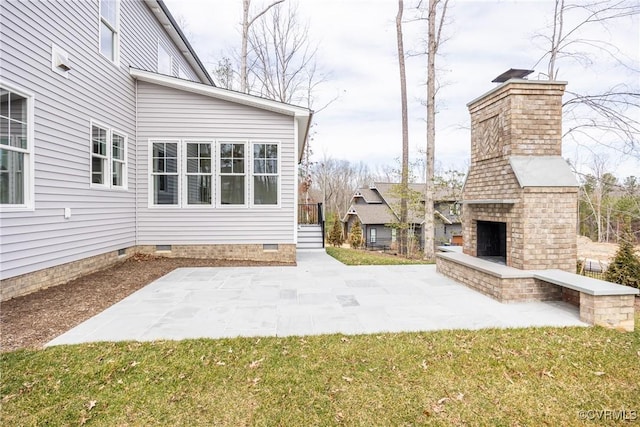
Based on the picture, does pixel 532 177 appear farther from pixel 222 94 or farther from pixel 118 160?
pixel 118 160

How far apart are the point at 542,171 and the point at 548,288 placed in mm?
1694

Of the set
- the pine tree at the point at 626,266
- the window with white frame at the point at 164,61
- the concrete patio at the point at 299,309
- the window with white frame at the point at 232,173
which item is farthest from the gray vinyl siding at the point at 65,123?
the pine tree at the point at 626,266

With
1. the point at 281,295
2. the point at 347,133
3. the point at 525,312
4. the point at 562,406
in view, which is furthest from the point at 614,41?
the point at 347,133

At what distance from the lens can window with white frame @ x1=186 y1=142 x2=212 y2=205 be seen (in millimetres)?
7910

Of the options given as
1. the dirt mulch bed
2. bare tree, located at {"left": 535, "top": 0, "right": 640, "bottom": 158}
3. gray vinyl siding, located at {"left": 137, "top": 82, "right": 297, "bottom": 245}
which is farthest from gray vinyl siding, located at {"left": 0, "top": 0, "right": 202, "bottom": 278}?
bare tree, located at {"left": 535, "top": 0, "right": 640, "bottom": 158}

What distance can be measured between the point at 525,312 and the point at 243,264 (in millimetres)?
5657

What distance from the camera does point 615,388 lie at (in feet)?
8.38

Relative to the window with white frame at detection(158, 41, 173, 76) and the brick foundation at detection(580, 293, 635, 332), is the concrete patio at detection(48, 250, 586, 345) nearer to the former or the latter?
the brick foundation at detection(580, 293, 635, 332)

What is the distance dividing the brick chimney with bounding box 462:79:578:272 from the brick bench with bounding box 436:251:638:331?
261 millimetres

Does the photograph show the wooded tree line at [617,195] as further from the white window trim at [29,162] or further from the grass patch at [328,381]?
the white window trim at [29,162]

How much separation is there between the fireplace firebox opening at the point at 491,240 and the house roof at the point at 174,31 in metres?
9.57

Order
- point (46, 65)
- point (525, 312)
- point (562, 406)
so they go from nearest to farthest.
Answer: point (562, 406)
point (525, 312)
point (46, 65)

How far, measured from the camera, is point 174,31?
9.88 metres

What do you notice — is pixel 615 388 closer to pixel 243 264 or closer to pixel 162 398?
pixel 162 398
